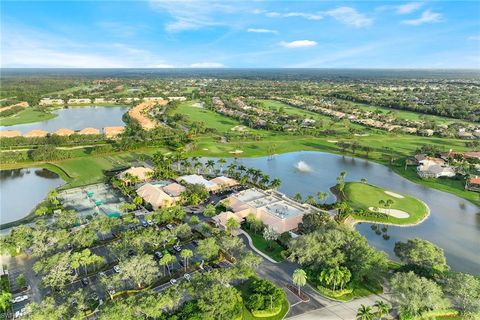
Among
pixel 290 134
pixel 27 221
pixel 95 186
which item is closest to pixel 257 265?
pixel 27 221

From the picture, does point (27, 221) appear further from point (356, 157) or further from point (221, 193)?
point (356, 157)

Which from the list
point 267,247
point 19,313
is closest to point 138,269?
point 19,313

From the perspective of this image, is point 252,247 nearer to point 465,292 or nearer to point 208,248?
point 208,248

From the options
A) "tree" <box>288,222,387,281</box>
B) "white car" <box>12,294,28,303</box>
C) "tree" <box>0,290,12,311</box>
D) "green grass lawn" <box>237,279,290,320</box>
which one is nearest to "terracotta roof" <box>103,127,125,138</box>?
"white car" <box>12,294,28,303</box>

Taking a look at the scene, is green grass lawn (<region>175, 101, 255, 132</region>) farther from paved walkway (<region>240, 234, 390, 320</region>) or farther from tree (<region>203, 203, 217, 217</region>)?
paved walkway (<region>240, 234, 390, 320</region>)

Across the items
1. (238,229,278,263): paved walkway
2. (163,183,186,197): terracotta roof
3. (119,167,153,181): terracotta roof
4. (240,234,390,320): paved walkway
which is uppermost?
(119,167,153,181): terracotta roof

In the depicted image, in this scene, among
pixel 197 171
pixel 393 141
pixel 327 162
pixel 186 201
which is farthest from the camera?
pixel 393 141

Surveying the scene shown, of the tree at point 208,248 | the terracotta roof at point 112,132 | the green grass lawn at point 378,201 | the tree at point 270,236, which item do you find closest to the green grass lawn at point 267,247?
the tree at point 270,236
